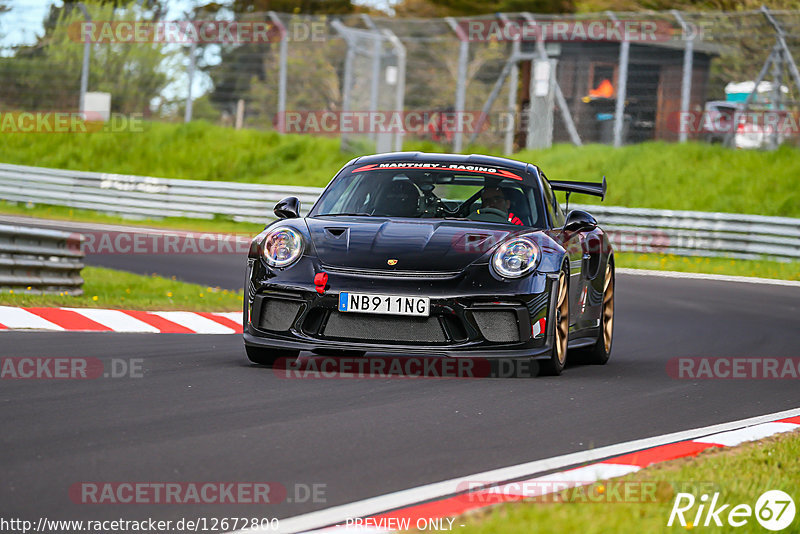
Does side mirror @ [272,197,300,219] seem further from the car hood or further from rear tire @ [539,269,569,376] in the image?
rear tire @ [539,269,569,376]

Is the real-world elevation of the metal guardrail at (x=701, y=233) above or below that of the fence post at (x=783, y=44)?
below

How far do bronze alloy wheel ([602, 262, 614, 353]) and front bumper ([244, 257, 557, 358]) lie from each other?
76.1 inches

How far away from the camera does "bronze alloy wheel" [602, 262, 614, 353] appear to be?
898 cm

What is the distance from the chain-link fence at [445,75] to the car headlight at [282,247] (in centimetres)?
1563

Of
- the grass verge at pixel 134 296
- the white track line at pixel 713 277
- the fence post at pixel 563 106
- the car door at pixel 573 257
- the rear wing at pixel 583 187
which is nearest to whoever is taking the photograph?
the car door at pixel 573 257

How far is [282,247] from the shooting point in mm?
7223

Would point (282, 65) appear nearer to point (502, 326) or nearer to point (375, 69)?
point (375, 69)

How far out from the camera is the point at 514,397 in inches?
256

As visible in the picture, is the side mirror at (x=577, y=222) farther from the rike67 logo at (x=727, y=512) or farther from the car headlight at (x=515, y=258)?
the rike67 logo at (x=727, y=512)

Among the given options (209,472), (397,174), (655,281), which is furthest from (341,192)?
(655,281)

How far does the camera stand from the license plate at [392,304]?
684 cm

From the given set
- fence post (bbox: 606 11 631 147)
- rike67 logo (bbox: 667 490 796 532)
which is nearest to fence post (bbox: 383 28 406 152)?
fence post (bbox: 606 11 631 147)

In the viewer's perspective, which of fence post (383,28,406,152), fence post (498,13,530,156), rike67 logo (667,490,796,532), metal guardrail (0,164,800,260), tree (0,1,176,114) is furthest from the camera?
tree (0,1,176,114)

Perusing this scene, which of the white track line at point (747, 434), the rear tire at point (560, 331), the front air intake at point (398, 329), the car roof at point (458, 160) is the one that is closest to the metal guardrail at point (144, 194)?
the car roof at point (458, 160)
